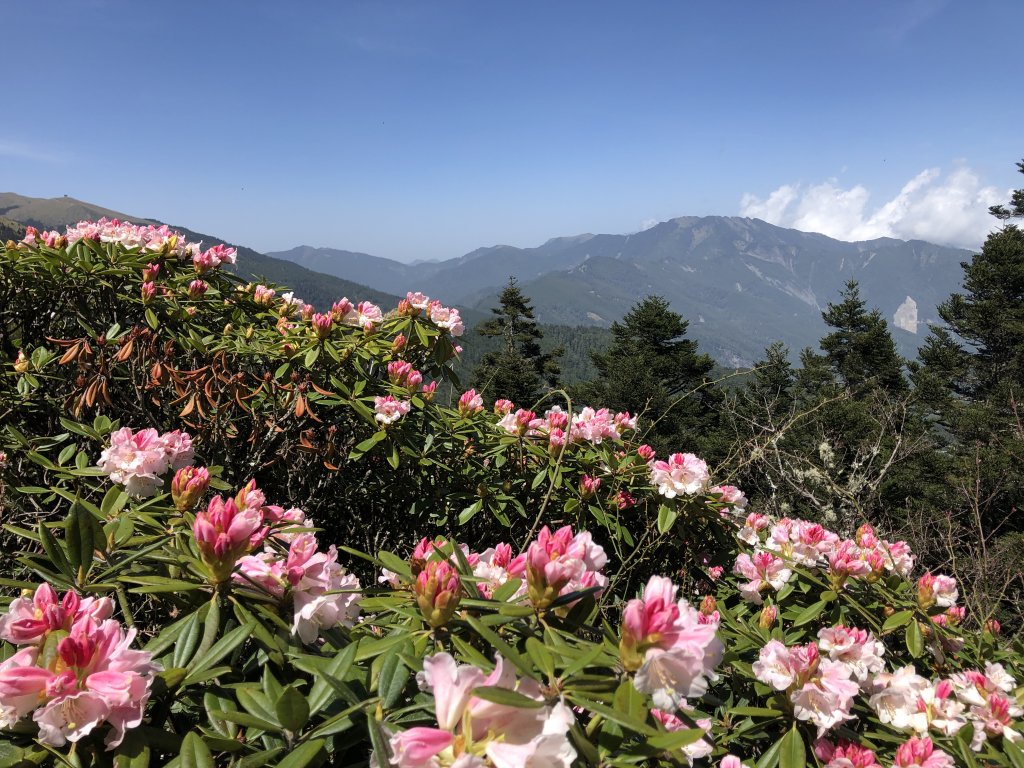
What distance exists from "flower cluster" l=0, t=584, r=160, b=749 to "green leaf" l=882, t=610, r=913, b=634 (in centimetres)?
172

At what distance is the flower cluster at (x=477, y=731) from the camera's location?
0.56 metres

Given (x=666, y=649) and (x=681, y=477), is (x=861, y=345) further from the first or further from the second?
(x=666, y=649)

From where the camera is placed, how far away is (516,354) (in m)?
27.6

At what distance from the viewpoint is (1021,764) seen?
3.89 feet

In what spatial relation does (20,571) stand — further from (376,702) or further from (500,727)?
(500,727)

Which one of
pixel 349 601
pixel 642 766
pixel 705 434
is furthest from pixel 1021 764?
pixel 705 434

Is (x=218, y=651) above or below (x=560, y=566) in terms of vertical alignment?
below

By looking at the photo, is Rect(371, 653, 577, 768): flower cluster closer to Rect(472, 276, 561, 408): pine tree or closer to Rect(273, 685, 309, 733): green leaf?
Rect(273, 685, 309, 733): green leaf

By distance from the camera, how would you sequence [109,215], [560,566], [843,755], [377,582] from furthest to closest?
[109,215] < [377,582] < [843,755] < [560,566]

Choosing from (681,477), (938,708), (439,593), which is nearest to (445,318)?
(681,477)

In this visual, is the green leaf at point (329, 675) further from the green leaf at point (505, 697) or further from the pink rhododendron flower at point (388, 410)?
the pink rhododendron flower at point (388, 410)

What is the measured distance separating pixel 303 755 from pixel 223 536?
34 centimetres

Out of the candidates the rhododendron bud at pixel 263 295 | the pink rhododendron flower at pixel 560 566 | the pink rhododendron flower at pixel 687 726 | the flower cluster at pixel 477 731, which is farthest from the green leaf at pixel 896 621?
the rhododendron bud at pixel 263 295

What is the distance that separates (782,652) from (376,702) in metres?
0.91
